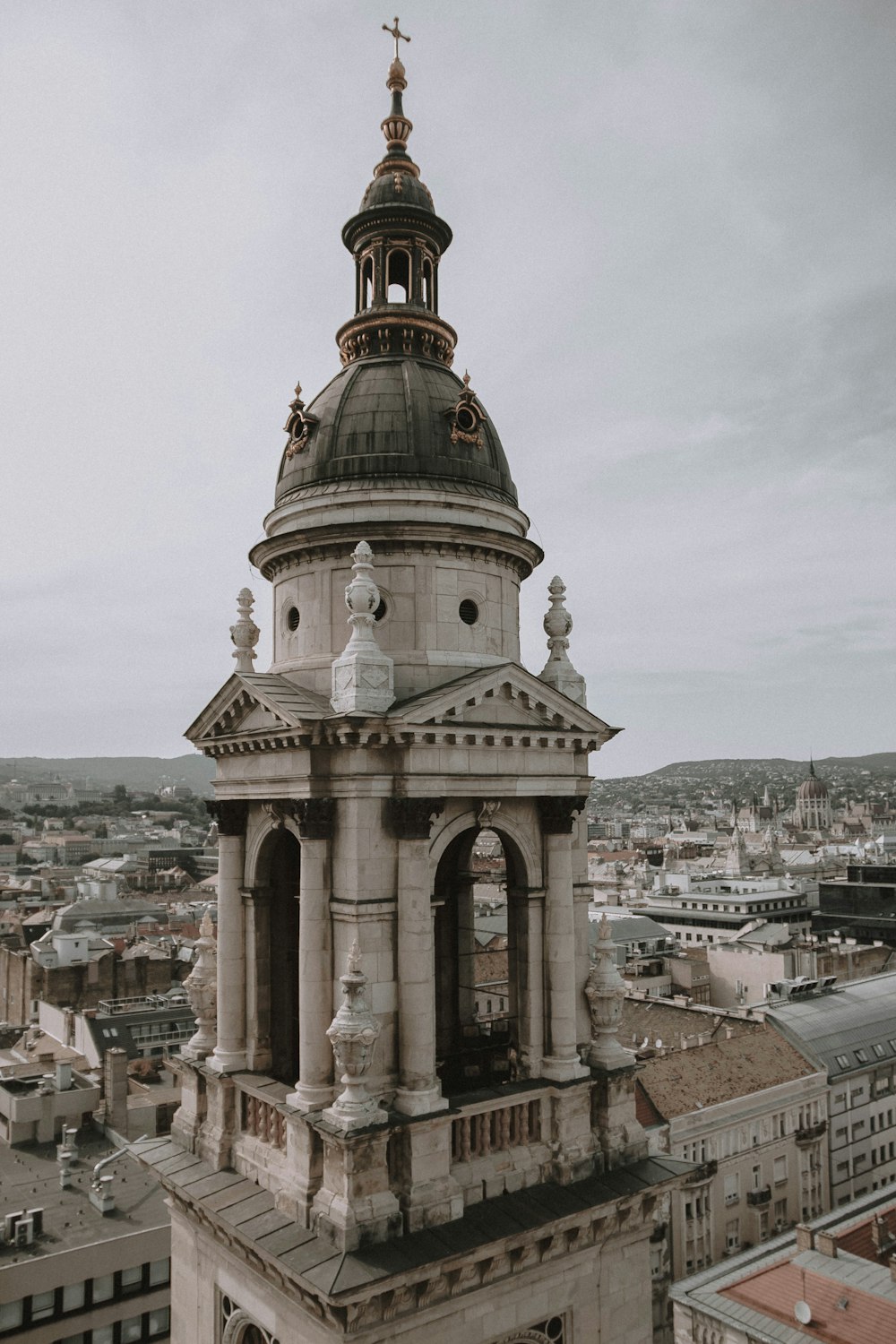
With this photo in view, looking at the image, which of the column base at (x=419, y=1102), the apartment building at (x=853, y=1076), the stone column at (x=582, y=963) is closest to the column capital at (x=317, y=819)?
the column base at (x=419, y=1102)

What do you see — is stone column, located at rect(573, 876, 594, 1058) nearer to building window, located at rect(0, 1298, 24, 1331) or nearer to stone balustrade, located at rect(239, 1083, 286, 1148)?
stone balustrade, located at rect(239, 1083, 286, 1148)

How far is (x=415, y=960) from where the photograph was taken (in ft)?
52.7

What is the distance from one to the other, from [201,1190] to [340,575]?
34.6ft

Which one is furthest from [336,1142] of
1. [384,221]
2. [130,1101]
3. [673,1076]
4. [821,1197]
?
[821,1197]

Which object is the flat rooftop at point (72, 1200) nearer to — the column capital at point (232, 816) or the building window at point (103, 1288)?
the building window at point (103, 1288)

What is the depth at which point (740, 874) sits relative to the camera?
194750mm

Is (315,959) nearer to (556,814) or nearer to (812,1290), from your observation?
(556,814)

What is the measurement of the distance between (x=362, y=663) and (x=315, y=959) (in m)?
4.69

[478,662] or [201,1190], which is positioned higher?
[478,662]

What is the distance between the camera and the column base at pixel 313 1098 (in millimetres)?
15868

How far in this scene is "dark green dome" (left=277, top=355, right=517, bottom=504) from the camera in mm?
18562

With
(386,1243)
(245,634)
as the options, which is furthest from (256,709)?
(386,1243)

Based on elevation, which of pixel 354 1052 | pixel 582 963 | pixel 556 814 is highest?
pixel 556 814

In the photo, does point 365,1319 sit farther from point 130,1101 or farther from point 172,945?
point 172,945
